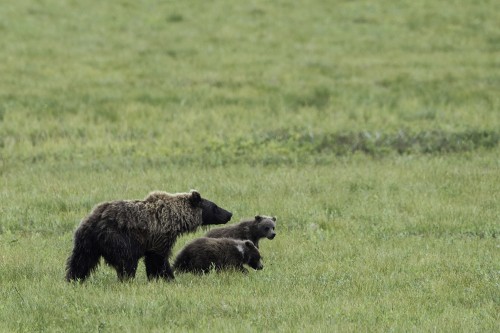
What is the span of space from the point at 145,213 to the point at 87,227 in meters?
0.88

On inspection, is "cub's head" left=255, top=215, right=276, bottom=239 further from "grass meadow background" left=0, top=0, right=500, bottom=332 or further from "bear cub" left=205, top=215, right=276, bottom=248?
"grass meadow background" left=0, top=0, right=500, bottom=332

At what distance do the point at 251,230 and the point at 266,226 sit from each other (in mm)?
302

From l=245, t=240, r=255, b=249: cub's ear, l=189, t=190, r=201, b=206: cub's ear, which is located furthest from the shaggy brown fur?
l=245, t=240, r=255, b=249: cub's ear

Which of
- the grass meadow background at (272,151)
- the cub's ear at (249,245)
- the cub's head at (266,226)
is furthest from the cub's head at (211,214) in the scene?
the cub's head at (266,226)

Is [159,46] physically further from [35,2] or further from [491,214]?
[491,214]

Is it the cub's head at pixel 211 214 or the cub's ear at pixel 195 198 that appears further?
the cub's head at pixel 211 214

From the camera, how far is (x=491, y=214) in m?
15.8

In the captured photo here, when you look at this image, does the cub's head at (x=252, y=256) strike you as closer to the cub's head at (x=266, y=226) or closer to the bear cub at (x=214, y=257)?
the bear cub at (x=214, y=257)

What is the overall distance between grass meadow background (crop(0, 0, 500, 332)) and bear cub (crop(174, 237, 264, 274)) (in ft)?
1.40

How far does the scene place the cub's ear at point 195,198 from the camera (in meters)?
12.4

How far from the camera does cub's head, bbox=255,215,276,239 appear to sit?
13.9 m

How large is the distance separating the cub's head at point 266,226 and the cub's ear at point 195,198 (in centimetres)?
174

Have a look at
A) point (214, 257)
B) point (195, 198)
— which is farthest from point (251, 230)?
point (195, 198)

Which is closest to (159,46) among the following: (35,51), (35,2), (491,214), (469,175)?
(35,51)
